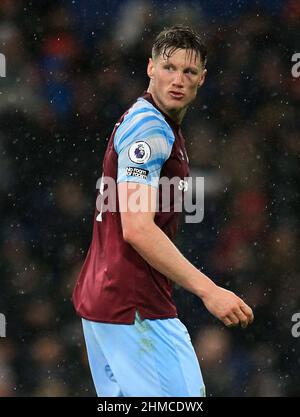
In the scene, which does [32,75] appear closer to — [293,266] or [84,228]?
[84,228]

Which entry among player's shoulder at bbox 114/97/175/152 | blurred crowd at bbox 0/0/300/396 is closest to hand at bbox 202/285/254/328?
player's shoulder at bbox 114/97/175/152

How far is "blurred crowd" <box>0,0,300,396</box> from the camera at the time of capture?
15.1 feet

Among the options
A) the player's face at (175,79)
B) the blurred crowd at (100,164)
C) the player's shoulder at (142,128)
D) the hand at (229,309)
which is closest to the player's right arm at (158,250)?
the hand at (229,309)

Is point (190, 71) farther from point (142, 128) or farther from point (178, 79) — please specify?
point (142, 128)

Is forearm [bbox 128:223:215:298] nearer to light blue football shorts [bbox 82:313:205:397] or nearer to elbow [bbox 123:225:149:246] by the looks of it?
elbow [bbox 123:225:149:246]

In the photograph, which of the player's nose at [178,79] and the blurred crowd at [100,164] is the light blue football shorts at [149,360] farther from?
the blurred crowd at [100,164]

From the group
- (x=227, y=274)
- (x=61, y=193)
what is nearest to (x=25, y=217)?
(x=61, y=193)

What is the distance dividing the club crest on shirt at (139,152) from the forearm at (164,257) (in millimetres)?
177

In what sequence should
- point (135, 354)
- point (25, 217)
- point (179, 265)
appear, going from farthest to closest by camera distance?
1. point (25, 217)
2. point (135, 354)
3. point (179, 265)

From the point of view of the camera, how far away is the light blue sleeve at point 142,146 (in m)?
2.43

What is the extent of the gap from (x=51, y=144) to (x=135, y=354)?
7.55 ft

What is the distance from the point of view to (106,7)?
4715 mm

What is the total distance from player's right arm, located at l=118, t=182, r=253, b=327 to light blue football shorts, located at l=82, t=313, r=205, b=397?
22cm

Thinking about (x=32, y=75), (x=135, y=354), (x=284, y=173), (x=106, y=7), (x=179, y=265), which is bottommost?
(x=135, y=354)
